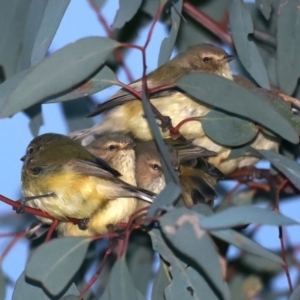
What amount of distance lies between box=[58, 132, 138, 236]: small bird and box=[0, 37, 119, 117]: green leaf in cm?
57

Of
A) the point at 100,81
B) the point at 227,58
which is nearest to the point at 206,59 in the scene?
the point at 227,58

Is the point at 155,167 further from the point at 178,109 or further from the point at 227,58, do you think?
the point at 227,58

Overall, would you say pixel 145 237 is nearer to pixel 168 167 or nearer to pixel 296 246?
pixel 296 246

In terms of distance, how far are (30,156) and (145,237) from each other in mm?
744

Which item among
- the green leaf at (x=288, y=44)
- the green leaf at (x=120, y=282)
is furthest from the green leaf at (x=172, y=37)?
the green leaf at (x=120, y=282)

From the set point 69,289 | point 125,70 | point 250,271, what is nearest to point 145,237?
point 250,271

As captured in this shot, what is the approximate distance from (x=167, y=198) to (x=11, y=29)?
1359mm

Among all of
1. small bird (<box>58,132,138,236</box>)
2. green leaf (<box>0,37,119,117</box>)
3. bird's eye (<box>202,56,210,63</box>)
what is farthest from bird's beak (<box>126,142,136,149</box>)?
green leaf (<box>0,37,119,117</box>)

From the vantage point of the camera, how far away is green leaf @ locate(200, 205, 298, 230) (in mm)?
1826

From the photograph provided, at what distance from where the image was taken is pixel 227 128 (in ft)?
8.52

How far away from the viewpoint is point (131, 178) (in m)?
2.85

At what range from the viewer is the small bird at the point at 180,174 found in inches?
113

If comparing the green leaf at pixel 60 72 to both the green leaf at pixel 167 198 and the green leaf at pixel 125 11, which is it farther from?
the green leaf at pixel 167 198

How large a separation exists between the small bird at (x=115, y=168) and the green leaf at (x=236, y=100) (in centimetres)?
54
